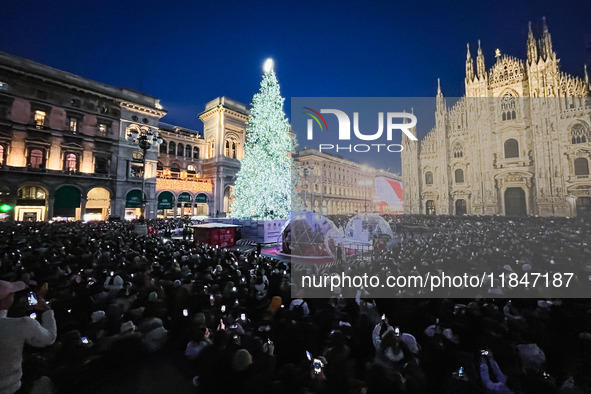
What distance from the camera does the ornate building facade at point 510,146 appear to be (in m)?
26.6

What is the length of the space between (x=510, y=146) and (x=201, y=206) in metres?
43.0

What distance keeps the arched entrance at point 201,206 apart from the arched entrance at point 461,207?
3526cm

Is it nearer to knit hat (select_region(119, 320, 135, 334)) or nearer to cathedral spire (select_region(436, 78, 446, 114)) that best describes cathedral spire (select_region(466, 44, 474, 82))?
cathedral spire (select_region(436, 78, 446, 114))

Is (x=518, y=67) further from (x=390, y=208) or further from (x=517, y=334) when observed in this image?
(x=517, y=334)

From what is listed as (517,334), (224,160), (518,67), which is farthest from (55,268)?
(518,67)

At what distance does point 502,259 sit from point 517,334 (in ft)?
18.5

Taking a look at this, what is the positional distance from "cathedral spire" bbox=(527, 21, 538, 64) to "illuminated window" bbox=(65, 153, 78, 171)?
5420cm

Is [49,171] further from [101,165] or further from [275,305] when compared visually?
[275,305]

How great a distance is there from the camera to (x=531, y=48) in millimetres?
29828

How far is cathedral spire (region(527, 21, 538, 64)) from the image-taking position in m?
29.5

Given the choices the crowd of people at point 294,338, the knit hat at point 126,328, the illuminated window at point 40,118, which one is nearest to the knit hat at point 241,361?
the crowd of people at point 294,338

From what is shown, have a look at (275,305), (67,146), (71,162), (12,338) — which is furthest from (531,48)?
(71,162)

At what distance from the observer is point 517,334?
3.68 meters

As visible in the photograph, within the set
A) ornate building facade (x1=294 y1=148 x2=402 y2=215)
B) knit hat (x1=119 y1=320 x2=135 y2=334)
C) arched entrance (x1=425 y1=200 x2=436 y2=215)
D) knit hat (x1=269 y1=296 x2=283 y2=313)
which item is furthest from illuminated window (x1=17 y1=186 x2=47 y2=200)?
Result: arched entrance (x1=425 y1=200 x2=436 y2=215)
